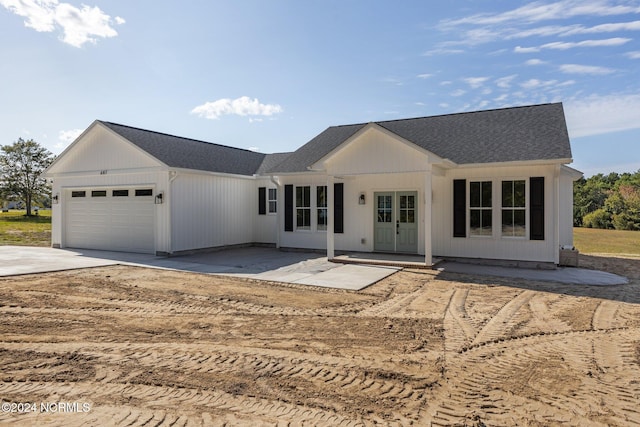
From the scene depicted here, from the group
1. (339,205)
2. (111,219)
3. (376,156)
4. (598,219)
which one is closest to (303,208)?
(339,205)

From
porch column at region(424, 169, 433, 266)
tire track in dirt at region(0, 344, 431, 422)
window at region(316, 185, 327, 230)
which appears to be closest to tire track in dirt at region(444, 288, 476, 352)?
tire track in dirt at region(0, 344, 431, 422)

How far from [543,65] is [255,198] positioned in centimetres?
1204

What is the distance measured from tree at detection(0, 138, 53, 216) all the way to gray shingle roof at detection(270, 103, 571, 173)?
111ft

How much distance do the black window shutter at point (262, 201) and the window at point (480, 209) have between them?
27.5 ft

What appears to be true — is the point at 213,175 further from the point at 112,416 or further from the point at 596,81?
the point at 596,81

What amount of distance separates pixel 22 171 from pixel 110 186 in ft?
98.3

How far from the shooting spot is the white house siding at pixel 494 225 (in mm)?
10578

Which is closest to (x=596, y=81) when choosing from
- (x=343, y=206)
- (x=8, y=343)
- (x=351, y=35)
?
(x=351, y=35)

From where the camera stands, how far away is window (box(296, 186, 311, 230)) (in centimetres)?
1427

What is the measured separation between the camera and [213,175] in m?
14.6

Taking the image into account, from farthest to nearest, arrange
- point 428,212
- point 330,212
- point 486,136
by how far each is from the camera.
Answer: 1. point 486,136
2. point 330,212
3. point 428,212

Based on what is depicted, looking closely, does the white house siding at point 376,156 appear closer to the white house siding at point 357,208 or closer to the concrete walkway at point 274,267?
the white house siding at point 357,208

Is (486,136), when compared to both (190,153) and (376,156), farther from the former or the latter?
(190,153)

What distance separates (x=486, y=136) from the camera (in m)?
12.3
